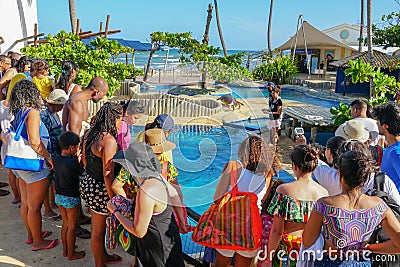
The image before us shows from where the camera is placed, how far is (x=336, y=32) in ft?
125

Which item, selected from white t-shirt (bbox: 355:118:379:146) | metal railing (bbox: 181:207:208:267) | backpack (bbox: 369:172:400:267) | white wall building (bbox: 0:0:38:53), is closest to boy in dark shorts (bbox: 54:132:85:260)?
metal railing (bbox: 181:207:208:267)

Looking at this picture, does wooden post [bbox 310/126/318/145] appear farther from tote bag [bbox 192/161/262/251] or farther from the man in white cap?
tote bag [bbox 192/161/262/251]

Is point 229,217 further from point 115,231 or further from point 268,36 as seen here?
point 268,36

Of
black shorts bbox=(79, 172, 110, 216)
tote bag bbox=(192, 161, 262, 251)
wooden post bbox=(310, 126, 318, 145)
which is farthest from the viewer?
wooden post bbox=(310, 126, 318, 145)

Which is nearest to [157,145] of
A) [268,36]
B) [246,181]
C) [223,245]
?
[246,181]

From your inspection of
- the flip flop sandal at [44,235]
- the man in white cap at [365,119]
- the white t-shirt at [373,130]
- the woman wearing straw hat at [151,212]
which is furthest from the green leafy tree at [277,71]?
the woman wearing straw hat at [151,212]

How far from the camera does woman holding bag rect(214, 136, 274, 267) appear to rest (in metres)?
2.59

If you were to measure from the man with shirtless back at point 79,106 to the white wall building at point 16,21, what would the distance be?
996cm

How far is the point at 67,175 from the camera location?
3.38 meters

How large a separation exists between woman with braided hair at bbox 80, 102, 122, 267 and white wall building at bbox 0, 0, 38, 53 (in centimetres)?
1105

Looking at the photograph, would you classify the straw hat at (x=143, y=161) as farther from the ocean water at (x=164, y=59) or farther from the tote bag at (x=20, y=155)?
the tote bag at (x=20, y=155)

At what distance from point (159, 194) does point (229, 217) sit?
0.53m

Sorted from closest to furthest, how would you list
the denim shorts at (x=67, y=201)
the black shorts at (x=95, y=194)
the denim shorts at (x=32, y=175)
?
the black shorts at (x=95, y=194) → the denim shorts at (x=67, y=201) → the denim shorts at (x=32, y=175)

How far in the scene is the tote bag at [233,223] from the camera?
8.50ft
